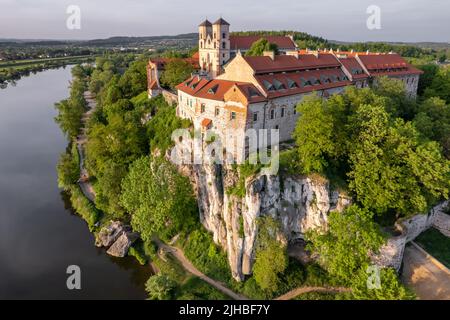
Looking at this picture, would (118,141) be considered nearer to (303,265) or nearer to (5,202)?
(5,202)

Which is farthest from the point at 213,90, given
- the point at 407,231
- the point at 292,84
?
the point at 407,231

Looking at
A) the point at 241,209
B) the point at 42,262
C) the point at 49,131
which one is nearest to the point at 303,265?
the point at 241,209

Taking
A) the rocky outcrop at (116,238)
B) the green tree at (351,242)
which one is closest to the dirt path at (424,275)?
the green tree at (351,242)

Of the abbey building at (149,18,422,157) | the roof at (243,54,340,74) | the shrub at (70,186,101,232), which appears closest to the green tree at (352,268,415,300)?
the abbey building at (149,18,422,157)

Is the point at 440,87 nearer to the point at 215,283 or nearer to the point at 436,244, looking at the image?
the point at 436,244

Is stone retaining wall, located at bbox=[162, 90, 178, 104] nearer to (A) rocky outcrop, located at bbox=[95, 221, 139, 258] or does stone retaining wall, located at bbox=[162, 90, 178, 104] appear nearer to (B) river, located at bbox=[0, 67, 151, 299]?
(A) rocky outcrop, located at bbox=[95, 221, 139, 258]

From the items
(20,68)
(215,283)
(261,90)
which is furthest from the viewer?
(20,68)

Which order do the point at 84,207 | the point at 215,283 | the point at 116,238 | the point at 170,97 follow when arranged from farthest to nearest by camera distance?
the point at 170,97 → the point at 84,207 → the point at 116,238 → the point at 215,283

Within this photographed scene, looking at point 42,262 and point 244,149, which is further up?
point 244,149
